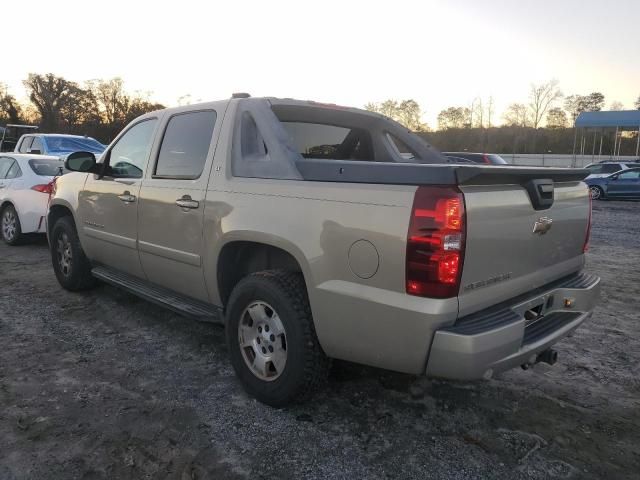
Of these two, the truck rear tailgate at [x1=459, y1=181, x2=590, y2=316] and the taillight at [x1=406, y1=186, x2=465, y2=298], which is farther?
the truck rear tailgate at [x1=459, y1=181, x2=590, y2=316]

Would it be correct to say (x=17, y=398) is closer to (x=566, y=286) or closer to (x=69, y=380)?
(x=69, y=380)

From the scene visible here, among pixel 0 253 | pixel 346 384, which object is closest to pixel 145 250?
pixel 346 384

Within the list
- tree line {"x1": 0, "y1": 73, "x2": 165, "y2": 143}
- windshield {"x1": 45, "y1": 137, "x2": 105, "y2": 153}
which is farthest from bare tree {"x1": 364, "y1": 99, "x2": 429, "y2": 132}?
windshield {"x1": 45, "y1": 137, "x2": 105, "y2": 153}

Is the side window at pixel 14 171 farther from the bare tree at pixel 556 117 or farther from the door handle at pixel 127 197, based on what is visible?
the bare tree at pixel 556 117

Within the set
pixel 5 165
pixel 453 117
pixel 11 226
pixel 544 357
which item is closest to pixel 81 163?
pixel 544 357

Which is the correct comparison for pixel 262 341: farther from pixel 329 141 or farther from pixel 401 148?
pixel 401 148

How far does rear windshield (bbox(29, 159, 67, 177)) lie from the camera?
8094mm

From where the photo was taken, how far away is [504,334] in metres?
2.38

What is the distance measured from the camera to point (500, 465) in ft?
8.26

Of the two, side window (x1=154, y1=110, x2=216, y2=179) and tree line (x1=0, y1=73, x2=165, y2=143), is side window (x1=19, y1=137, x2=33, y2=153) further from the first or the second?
tree line (x1=0, y1=73, x2=165, y2=143)

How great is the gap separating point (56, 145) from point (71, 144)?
0.35 meters

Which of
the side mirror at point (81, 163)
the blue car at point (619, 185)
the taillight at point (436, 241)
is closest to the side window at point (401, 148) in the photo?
the taillight at point (436, 241)

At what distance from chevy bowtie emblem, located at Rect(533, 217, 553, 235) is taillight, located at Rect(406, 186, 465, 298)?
0.68 meters

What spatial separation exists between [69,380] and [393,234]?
2.51m
